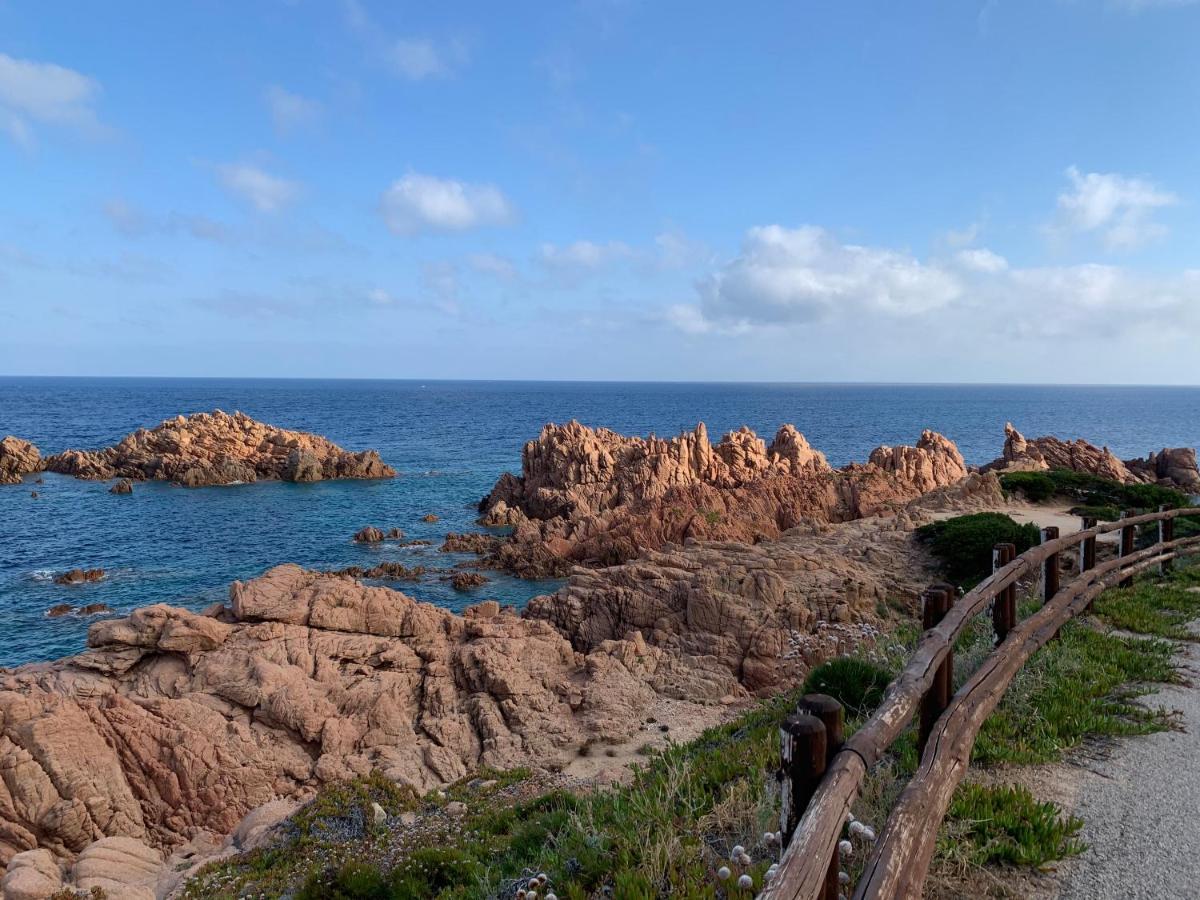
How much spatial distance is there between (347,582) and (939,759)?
1663 centimetres

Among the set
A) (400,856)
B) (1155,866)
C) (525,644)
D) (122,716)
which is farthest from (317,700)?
(1155,866)

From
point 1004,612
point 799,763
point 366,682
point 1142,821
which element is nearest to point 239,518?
point 366,682

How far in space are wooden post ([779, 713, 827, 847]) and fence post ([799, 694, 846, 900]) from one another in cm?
7

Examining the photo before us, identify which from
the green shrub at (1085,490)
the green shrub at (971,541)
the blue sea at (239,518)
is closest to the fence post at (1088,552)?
the green shrub at (971,541)

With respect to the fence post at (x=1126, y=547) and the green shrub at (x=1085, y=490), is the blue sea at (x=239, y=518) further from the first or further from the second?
the green shrub at (x=1085, y=490)

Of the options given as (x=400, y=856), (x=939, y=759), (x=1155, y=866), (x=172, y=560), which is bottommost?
(x=172, y=560)

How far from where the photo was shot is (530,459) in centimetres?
4738

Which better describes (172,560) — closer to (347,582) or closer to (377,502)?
(377,502)

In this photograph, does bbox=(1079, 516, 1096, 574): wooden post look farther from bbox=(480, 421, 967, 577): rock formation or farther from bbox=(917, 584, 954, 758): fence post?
bbox=(480, 421, 967, 577): rock formation

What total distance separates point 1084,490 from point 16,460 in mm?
74088

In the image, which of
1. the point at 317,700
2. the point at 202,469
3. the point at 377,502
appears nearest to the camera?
the point at 317,700

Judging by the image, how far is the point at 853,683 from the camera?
878 cm

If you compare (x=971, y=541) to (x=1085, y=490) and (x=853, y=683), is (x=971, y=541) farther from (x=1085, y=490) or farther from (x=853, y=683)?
(x=853, y=683)

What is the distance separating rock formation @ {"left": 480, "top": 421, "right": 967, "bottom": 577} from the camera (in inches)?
1265
